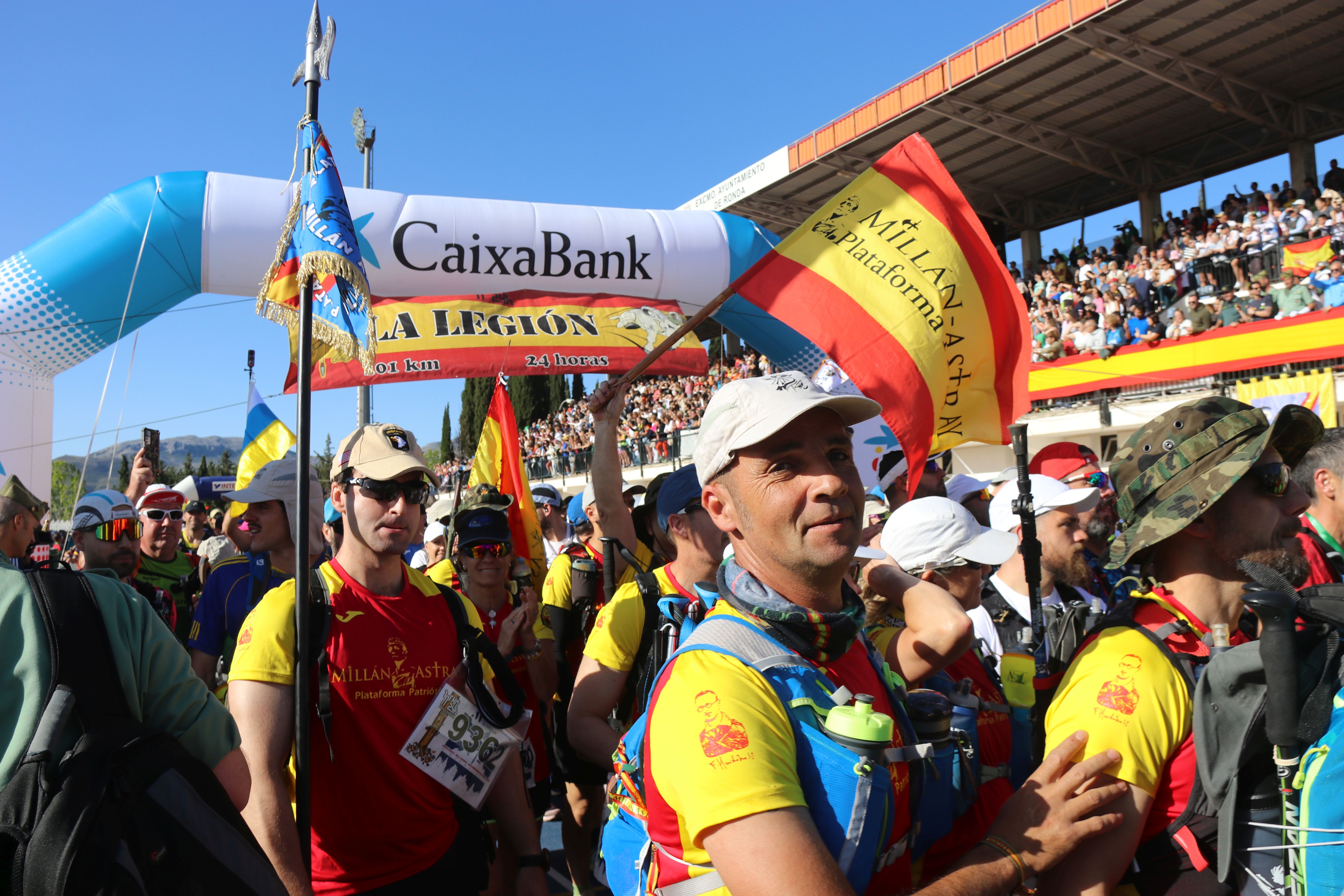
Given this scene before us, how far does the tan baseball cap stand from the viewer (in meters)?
2.94

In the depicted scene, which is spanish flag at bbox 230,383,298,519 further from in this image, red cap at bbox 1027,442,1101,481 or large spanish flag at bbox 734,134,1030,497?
red cap at bbox 1027,442,1101,481

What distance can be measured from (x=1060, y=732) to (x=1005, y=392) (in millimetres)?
2273

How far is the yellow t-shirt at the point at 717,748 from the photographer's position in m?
1.36

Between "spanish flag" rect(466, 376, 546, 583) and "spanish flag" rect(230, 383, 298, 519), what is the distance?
1.81m

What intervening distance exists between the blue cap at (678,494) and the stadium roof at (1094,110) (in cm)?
1720

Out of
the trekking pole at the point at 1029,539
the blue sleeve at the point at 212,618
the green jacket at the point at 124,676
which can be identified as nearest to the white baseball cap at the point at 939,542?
the trekking pole at the point at 1029,539

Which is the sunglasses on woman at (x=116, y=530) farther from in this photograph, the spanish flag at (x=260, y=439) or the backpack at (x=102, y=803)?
the backpack at (x=102, y=803)

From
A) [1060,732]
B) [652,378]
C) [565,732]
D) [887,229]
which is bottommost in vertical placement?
[565,732]

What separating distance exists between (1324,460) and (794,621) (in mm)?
3128

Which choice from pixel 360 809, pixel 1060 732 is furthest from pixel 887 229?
pixel 360 809

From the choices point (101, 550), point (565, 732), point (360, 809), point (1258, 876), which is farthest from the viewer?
point (101, 550)

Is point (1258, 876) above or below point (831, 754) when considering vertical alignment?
below

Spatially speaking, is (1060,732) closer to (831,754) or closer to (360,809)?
(831,754)

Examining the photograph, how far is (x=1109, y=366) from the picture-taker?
1698cm
